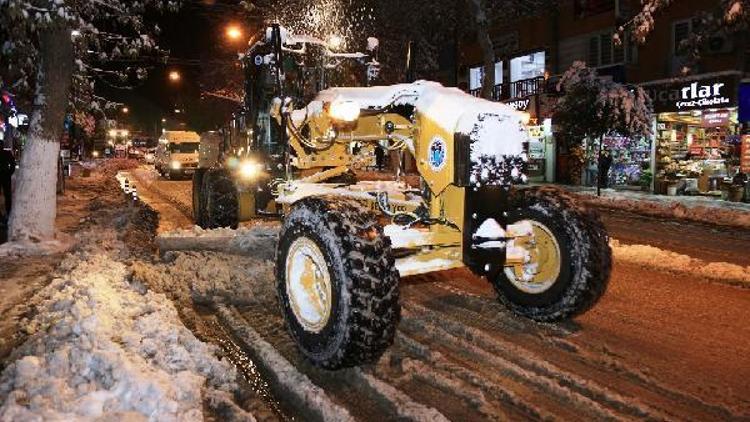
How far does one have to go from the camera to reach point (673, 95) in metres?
23.4

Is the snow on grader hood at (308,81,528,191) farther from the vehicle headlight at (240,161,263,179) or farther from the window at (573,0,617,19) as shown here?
the window at (573,0,617,19)

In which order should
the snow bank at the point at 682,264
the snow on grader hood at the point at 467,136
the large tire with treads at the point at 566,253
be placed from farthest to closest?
the snow bank at the point at 682,264 → the large tire with treads at the point at 566,253 → the snow on grader hood at the point at 467,136

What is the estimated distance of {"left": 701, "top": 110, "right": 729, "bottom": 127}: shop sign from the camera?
2173cm

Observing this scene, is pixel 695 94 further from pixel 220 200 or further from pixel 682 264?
pixel 220 200

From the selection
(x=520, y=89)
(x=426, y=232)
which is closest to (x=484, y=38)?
(x=520, y=89)

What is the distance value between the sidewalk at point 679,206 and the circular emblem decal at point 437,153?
12.2 meters

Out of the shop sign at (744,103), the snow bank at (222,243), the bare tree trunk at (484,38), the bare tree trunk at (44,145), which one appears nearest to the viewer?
the snow bank at (222,243)

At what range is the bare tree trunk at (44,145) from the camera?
10.0 m

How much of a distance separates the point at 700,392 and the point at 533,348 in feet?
4.13

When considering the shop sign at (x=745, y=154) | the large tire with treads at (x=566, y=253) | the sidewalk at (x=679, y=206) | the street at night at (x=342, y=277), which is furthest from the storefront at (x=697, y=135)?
the large tire with treads at (x=566, y=253)

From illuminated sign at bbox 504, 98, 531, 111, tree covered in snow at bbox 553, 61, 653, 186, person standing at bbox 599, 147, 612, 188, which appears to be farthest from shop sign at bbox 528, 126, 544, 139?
tree covered in snow at bbox 553, 61, 653, 186

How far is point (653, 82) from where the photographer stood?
24.2 meters

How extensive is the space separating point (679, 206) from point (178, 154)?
22587mm

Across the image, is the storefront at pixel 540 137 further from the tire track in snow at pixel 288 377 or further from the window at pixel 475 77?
the tire track in snow at pixel 288 377
